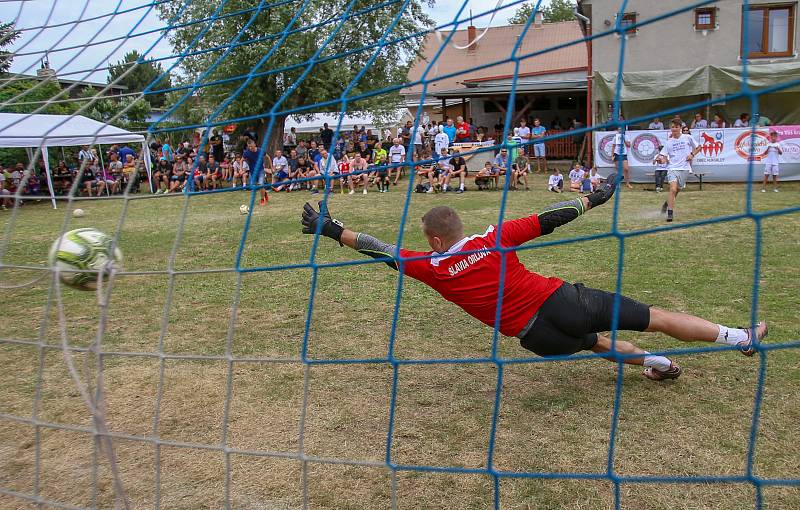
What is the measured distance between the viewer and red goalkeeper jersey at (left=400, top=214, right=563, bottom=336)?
11.8 feet

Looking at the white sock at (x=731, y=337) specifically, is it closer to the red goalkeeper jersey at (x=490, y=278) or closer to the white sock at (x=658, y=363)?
the white sock at (x=658, y=363)

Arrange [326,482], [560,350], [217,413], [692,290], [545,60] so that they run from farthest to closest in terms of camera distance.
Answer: [545,60] → [692,290] → [217,413] → [560,350] → [326,482]

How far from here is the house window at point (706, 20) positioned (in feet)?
54.6

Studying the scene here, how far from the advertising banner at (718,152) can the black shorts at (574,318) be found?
11.8 meters

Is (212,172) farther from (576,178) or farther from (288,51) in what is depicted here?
(576,178)

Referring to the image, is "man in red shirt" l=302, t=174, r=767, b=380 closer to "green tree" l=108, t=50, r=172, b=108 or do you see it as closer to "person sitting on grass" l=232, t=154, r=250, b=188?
"green tree" l=108, t=50, r=172, b=108

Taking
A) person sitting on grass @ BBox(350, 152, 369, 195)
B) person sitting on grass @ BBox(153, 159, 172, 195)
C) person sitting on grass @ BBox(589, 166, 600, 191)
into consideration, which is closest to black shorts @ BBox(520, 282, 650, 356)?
person sitting on grass @ BBox(589, 166, 600, 191)

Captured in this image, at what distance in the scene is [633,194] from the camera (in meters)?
13.5

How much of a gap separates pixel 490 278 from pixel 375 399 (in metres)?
1.12

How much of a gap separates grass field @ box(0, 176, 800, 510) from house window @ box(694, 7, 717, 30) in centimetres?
1172

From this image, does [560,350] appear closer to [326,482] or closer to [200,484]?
[326,482]

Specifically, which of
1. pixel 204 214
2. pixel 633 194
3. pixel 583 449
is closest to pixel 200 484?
pixel 583 449

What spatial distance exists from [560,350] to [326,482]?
1484 millimetres

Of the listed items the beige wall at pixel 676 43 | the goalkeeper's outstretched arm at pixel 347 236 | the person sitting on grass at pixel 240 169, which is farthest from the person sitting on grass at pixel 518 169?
the goalkeeper's outstretched arm at pixel 347 236
